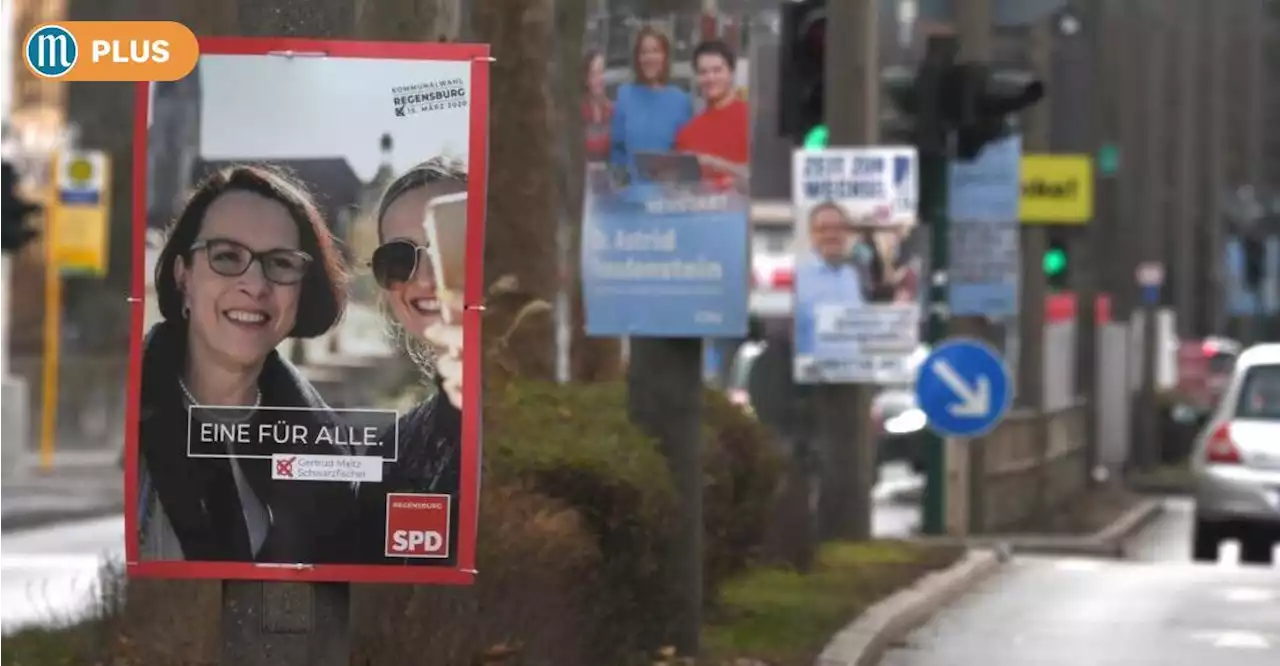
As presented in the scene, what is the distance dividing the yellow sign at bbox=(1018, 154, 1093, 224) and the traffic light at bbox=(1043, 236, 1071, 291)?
0.29m

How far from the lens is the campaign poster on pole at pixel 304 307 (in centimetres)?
753

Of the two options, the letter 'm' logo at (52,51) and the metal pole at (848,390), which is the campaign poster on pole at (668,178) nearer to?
the letter 'm' logo at (52,51)

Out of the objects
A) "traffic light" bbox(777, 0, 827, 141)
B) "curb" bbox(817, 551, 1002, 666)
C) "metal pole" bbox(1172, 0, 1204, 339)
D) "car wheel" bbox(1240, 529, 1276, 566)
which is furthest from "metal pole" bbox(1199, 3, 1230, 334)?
"traffic light" bbox(777, 0, 827, 141)

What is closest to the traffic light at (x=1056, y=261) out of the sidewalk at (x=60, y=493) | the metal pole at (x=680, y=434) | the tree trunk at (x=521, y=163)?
the sidewalk at (x=60, y=493)

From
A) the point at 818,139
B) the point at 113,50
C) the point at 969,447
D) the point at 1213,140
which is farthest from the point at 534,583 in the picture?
the point at 1213,140

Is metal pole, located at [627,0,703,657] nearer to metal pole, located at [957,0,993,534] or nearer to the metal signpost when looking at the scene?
metal pole, located at [957,0,993,534]

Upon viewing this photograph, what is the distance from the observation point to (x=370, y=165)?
7.55 meters

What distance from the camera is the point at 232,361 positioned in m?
7.57

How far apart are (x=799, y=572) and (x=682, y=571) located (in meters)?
4.81

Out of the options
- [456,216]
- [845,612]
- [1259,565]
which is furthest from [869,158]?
[456,216]

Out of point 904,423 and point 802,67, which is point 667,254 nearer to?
point 802,67

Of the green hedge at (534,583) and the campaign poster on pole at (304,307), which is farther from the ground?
the campaign poster on pole at (304,307)

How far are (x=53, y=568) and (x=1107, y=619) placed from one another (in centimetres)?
698

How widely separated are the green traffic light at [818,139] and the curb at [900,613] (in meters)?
2.94
